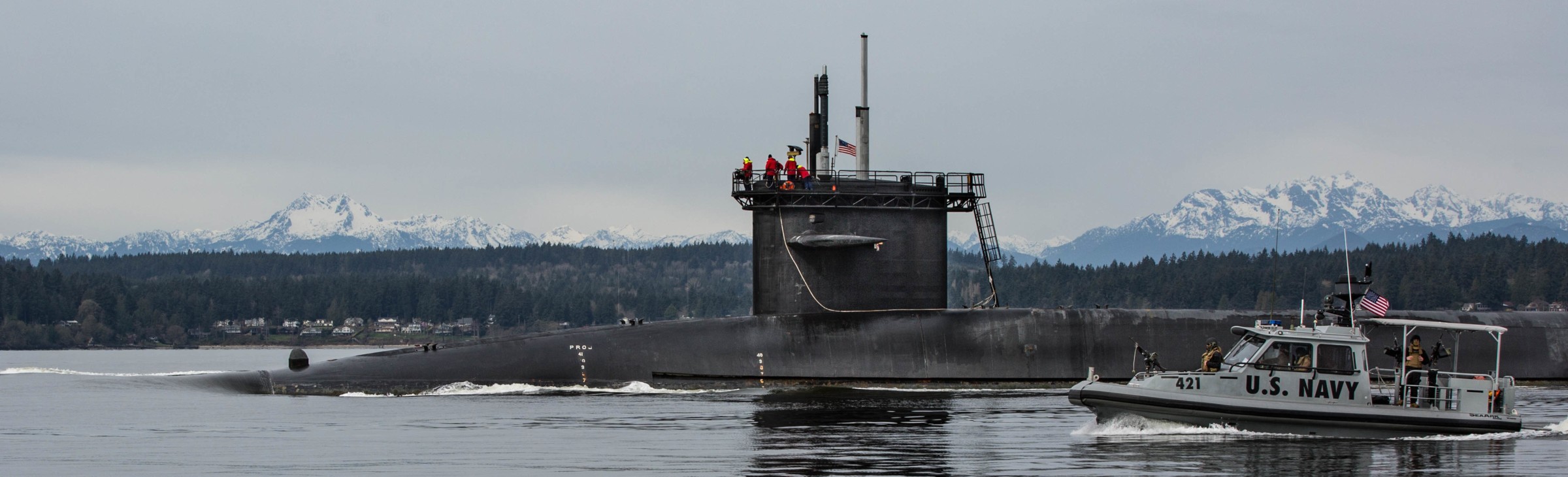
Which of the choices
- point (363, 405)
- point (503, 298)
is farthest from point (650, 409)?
point (503, 298)

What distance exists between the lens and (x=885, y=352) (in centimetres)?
3188

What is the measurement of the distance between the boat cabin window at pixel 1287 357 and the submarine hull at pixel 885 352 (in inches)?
343

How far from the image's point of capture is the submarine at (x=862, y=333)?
3203 centimetres

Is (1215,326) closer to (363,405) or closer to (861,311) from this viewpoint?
(861,311)

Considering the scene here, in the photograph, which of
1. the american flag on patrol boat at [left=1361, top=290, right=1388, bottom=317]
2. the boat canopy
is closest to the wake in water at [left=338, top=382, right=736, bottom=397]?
the american flag on patrol boat at [left=1361, top=290, right=1388, bottom=317]

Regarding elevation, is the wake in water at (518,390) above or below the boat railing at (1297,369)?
Result: below

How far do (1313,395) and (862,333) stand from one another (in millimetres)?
10872

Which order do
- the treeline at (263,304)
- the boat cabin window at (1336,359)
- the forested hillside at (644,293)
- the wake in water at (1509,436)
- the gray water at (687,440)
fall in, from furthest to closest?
the treeline at (263,304) → the forested hillside at (644,293) → the boat cabin window at (1336,359) → the wake in water at (1509,436) → the gray water at (687,440)

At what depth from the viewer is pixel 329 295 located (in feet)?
573

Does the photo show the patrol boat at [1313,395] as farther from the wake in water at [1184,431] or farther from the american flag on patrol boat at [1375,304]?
the american flag on patrol boat at [1375,304]

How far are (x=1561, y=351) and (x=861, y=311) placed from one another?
1456cm

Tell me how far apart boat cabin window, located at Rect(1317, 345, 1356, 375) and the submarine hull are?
28.6ft

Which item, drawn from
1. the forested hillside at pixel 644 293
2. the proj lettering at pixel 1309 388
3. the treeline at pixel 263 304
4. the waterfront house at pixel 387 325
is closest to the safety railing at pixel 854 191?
the proj lettering at pixel 1309 388

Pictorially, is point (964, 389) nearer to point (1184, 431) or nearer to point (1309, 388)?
point (1184, 431)
